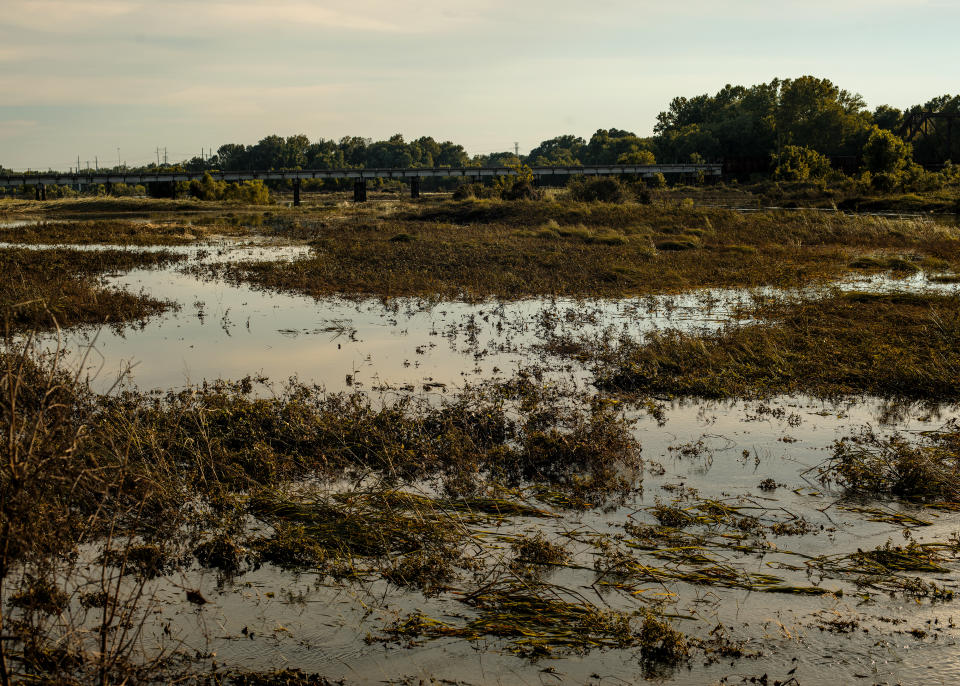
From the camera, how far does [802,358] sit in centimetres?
1331

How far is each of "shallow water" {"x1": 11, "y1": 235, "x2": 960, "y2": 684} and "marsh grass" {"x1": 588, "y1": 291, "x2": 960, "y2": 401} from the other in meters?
0.61

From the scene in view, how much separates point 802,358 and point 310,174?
309ft

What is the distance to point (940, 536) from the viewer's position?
23.9ft

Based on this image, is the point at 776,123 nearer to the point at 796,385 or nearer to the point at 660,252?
the point at 660,252

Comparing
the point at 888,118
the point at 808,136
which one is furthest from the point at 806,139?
the point at 888,118

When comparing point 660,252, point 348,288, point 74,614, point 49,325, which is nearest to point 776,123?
point 660,252

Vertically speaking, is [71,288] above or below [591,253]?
below

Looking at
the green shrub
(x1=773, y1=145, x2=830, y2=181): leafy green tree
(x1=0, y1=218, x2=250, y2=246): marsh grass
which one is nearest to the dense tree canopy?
(x1=773, y1=145, x2=830, y2=181): leafy green tree

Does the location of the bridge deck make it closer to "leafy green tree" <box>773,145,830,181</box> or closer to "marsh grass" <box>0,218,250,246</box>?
"leafy green tree" <box>773,145,830,181</box>

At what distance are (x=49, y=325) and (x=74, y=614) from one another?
42.7ft

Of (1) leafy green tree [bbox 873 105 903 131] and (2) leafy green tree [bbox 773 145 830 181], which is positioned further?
(1) leafy green tree [bbox 873 105 903 131]

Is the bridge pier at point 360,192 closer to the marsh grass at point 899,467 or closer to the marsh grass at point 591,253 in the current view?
the marsh grass at point 591,253

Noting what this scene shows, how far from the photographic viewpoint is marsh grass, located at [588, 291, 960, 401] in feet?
39.2

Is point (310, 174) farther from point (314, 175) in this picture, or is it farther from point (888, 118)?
point (888, 118)
